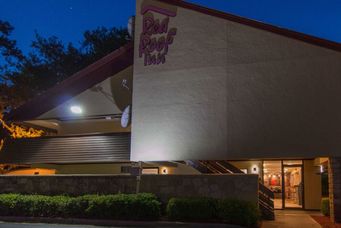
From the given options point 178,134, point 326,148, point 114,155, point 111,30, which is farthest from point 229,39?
point 111,30

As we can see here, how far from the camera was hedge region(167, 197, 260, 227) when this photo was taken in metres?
14.7

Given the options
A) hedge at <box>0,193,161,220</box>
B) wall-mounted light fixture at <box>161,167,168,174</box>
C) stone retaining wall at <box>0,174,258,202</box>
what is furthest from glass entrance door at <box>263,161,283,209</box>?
hedge at <box>0,193,161,220</box>

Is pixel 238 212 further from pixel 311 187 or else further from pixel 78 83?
pixel 78 83

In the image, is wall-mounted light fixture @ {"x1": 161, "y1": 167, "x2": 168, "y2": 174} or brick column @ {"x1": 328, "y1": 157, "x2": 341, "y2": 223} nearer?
brick column @ {"x1": 328, "y1": 157, "x2": 341, "y2": 223}

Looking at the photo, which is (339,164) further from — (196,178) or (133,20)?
(133,20)

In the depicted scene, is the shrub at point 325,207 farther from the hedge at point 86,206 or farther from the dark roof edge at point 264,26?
the hedge at point 86,206

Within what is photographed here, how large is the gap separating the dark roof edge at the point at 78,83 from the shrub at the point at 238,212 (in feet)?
30.4

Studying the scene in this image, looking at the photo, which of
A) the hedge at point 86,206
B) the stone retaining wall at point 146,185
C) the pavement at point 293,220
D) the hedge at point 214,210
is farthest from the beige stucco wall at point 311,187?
the hedge at point 86,206

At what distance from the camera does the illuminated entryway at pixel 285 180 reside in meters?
22.3

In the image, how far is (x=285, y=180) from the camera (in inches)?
891

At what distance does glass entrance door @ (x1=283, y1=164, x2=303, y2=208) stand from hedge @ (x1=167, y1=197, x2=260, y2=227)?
7.71 metres

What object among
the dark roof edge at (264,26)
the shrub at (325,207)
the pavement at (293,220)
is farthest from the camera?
the shrub at (325,207)

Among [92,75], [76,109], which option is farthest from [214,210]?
[92,75]

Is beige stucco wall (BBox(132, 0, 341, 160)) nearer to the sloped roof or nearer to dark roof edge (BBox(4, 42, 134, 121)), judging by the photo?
the sloped roof
